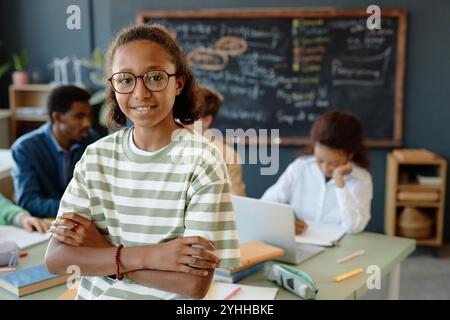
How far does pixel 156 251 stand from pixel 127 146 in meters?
0.18

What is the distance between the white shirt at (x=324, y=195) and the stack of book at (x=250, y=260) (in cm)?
46

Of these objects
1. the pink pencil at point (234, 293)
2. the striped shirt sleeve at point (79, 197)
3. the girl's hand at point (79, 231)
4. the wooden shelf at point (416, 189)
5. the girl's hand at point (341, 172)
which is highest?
the striped shirt sleeve at point (79, 197)

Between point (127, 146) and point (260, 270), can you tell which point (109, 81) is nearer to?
point (127, 146)

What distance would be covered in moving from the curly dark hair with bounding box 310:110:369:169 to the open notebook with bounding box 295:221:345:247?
34cm

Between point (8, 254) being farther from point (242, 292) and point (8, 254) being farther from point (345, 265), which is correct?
point (345, 265)

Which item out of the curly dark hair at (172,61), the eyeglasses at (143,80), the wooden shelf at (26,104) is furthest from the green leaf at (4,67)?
the eyeglasses at (143,80)

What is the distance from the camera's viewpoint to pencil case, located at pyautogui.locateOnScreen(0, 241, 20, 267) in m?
1.52

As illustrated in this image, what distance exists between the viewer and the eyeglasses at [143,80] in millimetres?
889

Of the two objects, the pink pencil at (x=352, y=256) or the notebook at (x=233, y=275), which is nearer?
the notebook at (x=233, y=275)

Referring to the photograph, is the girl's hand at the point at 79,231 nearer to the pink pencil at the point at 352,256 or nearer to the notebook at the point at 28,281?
the notebook at the point at 28,281

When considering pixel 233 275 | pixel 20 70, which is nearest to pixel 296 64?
pixel 20 70

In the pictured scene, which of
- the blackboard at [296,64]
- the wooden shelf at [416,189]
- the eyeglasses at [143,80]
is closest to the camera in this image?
the eyeglasses at [143,80]

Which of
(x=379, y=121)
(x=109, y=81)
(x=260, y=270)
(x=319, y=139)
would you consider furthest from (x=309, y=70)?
(x=109, y=81)

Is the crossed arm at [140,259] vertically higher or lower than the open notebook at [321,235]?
higher
